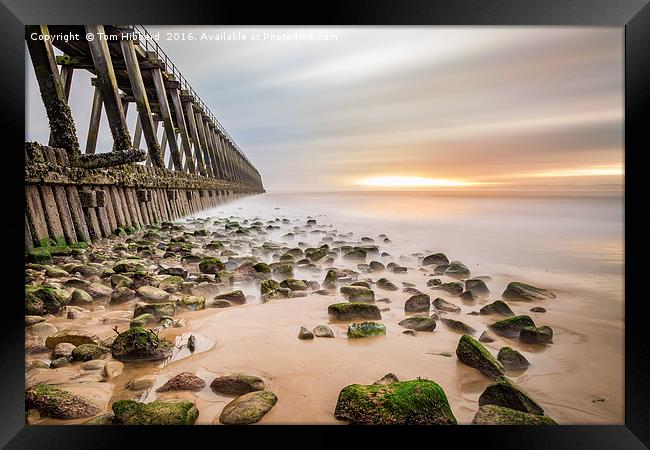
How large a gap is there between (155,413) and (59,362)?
74 centimetres

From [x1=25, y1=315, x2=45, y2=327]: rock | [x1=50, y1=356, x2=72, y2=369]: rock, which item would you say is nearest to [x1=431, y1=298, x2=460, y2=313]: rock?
[x1=50, y1=356, x2=72, y2=369]: rock

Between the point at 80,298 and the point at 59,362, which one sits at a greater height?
the point at 80,298

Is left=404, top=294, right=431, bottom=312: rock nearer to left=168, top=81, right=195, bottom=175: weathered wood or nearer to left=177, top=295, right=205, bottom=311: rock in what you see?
left=177, top=295, right=205, bottom=311: rock

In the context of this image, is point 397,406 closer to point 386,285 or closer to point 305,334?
point 305,334

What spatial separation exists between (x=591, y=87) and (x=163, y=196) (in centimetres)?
640

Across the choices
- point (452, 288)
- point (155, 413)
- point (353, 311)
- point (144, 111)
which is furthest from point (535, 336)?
point (144, 111)

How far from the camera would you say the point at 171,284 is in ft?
10.6

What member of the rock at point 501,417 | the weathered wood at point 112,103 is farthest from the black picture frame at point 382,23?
the weathered wood at point 112,103

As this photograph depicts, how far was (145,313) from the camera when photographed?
2.74 m

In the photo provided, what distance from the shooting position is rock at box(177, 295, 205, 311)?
Result: 9.71 ft

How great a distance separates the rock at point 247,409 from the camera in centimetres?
190

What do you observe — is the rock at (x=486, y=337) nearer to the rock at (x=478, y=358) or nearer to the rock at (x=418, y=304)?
the rock at (x=478, y=358)

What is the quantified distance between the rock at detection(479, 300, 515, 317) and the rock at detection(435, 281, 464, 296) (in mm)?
451
